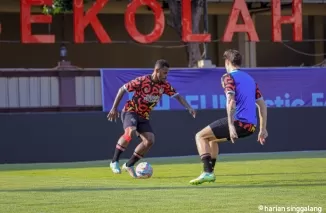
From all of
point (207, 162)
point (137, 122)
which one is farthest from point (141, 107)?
point (207, 162)

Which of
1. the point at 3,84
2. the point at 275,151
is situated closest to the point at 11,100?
the point at 3,84

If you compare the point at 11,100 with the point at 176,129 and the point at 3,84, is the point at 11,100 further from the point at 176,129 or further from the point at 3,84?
the point at 176,129

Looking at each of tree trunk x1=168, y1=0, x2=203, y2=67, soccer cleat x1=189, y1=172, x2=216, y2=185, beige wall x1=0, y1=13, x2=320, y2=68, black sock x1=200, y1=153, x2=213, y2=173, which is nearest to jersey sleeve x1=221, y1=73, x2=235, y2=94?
black sock x1=200, y1=153, x2=213, y2=173

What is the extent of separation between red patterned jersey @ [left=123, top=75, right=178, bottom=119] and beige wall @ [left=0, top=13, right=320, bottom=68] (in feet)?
64.0

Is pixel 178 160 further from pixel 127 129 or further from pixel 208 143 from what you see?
pixel 208 143

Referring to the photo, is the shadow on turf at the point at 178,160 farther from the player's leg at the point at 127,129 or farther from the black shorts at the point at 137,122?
the black shorts at the point at 137,122

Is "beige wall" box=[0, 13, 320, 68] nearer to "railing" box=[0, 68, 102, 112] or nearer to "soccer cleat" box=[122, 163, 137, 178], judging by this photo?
"railing" box=[0, 68, 102, 112]

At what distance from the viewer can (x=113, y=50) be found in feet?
119

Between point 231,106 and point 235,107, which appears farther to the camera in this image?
point 235,107

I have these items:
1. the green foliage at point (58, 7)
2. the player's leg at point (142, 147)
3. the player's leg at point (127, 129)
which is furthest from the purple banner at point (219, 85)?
the player's leg at point (142, 147)

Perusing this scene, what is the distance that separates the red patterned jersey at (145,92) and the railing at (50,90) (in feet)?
33.9

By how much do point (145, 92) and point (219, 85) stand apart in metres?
10.8

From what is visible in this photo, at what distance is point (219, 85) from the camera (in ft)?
85.5

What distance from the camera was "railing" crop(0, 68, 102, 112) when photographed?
2588cm
